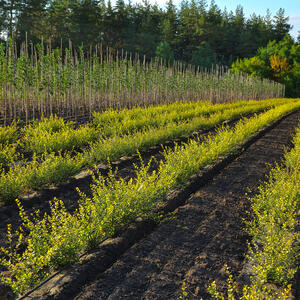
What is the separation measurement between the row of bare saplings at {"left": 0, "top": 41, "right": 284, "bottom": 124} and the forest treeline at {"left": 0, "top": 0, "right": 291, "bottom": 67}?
18.5 ft

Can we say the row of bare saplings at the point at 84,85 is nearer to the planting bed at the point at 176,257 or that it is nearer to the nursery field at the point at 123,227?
the nursery field at the point at 123,227

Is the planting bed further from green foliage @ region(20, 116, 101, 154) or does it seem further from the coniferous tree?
the coniferous tree

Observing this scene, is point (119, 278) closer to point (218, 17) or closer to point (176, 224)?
point (176, 224)

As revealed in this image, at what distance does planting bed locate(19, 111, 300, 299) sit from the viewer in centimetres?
286

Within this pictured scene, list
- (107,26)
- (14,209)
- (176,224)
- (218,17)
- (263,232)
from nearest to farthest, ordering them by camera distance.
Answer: (263,232)
(176,224)
(14,209)
(107,26)
(218,17)

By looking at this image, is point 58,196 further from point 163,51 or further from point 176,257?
point 163,51

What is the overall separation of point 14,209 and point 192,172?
10.8ft

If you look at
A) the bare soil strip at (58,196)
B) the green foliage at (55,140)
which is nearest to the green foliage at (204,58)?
the green foliage at (55,140)

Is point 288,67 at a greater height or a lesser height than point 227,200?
greater

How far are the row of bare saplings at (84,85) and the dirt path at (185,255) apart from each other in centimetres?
768

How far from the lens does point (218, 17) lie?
8000cm

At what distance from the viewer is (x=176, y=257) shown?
11.2ft

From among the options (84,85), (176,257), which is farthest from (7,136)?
(84,85)

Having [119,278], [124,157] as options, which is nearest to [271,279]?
[119,278]
